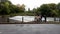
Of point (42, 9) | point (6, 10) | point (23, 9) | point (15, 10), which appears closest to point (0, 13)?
point (6, 10)

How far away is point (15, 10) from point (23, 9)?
11951 millimetres

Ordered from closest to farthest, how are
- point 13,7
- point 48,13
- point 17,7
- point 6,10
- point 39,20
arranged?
point 39,20
point 48,13
point 6,10
point 13,7
point 17,7

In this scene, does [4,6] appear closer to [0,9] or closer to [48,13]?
[0,9]

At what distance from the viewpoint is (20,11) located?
127 metres

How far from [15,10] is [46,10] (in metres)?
40.9

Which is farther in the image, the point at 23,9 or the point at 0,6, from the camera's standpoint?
the point at 23,9

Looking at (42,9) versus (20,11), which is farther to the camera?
(20,11)

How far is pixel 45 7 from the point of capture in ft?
283

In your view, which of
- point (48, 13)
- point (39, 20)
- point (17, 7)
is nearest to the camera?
point (39, 20)

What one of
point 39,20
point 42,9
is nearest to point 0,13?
point 42,9

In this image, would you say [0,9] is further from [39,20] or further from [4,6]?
[39,20]

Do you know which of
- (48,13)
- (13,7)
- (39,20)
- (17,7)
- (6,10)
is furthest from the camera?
(17,7)

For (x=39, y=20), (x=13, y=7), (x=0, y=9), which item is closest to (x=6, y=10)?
(x=0, y=9)

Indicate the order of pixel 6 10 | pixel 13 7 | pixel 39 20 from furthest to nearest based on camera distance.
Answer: pixel 13 7
pixel 6 10
pixel 39 20
